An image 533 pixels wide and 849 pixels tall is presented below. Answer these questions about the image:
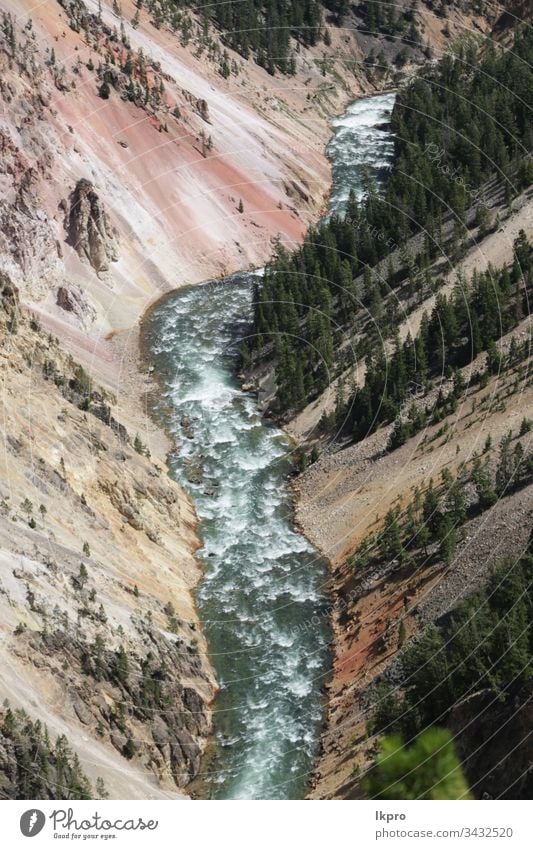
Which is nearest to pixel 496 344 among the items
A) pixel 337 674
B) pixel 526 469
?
pixel 526 469

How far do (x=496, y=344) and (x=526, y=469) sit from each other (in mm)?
16650

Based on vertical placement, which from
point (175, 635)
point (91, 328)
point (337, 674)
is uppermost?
point (91, 328)

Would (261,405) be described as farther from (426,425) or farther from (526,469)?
(526,469)

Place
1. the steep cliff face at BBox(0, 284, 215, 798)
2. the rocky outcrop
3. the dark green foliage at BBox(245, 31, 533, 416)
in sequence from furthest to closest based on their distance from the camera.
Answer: the rocky outcrop < the dark green foliage at BBox(245, 31, 533, 416) < the steep cliff face at BBox(0, 284, 215, 798)

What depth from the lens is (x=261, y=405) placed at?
90.2 meters

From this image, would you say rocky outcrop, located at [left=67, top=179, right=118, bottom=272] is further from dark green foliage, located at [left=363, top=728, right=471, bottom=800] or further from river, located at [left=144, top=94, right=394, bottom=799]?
dark green foliage, located at [left=363, top=728, right=471, bottom=800]

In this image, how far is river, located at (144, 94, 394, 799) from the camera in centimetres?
5925

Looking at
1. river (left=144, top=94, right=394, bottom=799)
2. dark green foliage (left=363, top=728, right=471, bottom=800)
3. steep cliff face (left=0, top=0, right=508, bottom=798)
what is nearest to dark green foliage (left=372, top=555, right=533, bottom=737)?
dark green foliage (left=363, top=728, right=471, bottom=800)

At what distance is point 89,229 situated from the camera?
102500 mm

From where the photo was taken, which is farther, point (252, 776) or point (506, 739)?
point (252, 776)

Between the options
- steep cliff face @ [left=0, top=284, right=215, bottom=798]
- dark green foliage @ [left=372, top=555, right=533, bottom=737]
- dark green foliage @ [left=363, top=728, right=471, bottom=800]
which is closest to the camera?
dark green foliage @ [left=363, top=728, right=471, bottom=800]

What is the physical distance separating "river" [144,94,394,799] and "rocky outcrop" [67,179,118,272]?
6287mm

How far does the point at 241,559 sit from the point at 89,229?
40.2 metres

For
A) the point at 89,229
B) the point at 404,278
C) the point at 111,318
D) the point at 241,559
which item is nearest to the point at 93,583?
the point at 241,559
